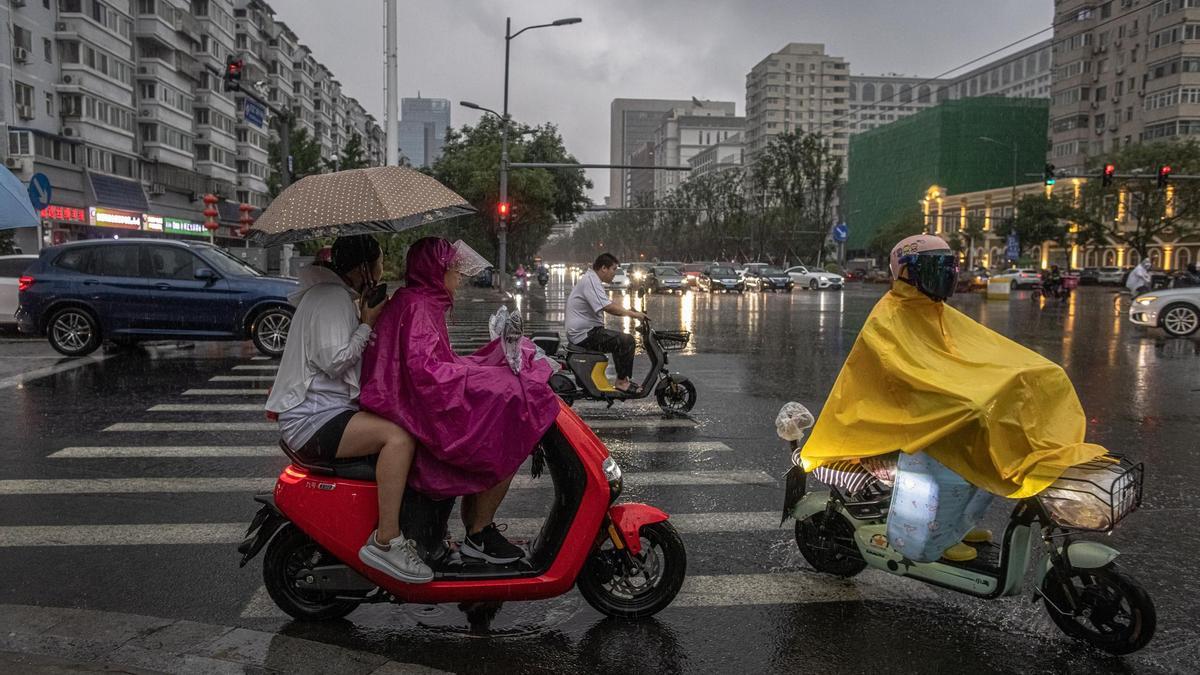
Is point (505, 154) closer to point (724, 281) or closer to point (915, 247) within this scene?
point (724, 281)

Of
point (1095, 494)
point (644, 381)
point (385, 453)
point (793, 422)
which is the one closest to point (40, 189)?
point (644, 381)

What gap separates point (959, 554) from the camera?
408cm

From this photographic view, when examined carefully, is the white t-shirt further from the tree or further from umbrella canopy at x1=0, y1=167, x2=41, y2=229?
the tree

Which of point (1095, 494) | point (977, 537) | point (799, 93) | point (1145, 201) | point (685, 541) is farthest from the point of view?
point (799, 93)

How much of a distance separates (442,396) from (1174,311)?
20024 millimetres

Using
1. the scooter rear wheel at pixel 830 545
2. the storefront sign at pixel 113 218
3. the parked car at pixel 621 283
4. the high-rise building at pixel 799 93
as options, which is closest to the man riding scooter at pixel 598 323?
the scooter rear wheel at pixel 830 545

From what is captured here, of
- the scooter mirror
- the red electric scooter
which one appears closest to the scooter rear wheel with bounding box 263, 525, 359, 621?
the red electric scooter

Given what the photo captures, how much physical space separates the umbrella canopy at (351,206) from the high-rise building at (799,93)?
542 feet

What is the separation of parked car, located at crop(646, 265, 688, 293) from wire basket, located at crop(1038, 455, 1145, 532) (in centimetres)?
4507

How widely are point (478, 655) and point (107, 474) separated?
4.22m

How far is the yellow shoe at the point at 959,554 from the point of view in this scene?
13.3 feet

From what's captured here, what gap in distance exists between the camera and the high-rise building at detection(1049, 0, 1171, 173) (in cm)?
7506

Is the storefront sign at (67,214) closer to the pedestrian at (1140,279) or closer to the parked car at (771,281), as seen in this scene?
the parked car at (771,281)

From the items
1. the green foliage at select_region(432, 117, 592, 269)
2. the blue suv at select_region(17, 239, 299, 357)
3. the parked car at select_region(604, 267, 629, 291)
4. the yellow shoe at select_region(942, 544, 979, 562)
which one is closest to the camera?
the yellow shoe at select_region(942, 544, 979, 562)
